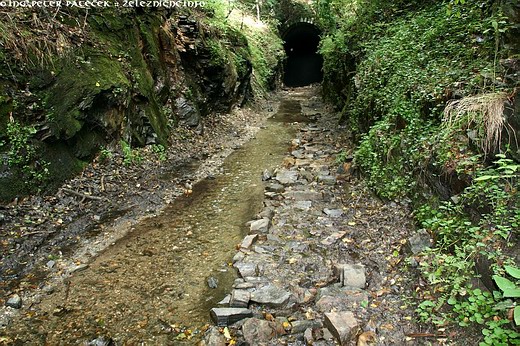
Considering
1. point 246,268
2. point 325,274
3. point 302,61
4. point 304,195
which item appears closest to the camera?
point 325,274

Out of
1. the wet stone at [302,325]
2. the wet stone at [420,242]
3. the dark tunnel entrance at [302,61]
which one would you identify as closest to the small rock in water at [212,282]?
the wet stone at [302,325]

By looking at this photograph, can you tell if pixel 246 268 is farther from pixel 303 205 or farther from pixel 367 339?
pixel 303 205

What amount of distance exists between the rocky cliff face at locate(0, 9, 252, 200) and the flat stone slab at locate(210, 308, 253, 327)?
4.01 m

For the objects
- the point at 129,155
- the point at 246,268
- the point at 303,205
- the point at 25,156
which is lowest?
the point at 246,268

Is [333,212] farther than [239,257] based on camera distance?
Yes

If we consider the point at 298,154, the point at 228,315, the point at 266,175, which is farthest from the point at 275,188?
the point at 228,315

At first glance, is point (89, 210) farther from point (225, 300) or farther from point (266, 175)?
point (266, 175)

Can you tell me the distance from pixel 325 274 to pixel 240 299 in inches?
49.3

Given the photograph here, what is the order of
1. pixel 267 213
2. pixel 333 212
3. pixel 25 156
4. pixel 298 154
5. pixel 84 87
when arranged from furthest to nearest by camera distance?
1. pixel 298 154
2. pixel 84 87
3. pixel 267 213
4. pixel 333 212
5. pixel 25 156

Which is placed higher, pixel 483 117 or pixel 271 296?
pixel 483 117

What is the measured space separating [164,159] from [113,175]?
1675 mm

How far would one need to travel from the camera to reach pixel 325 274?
4.70 metres

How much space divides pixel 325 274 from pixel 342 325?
3.79 ft

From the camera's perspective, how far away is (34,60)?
608 centimetres
